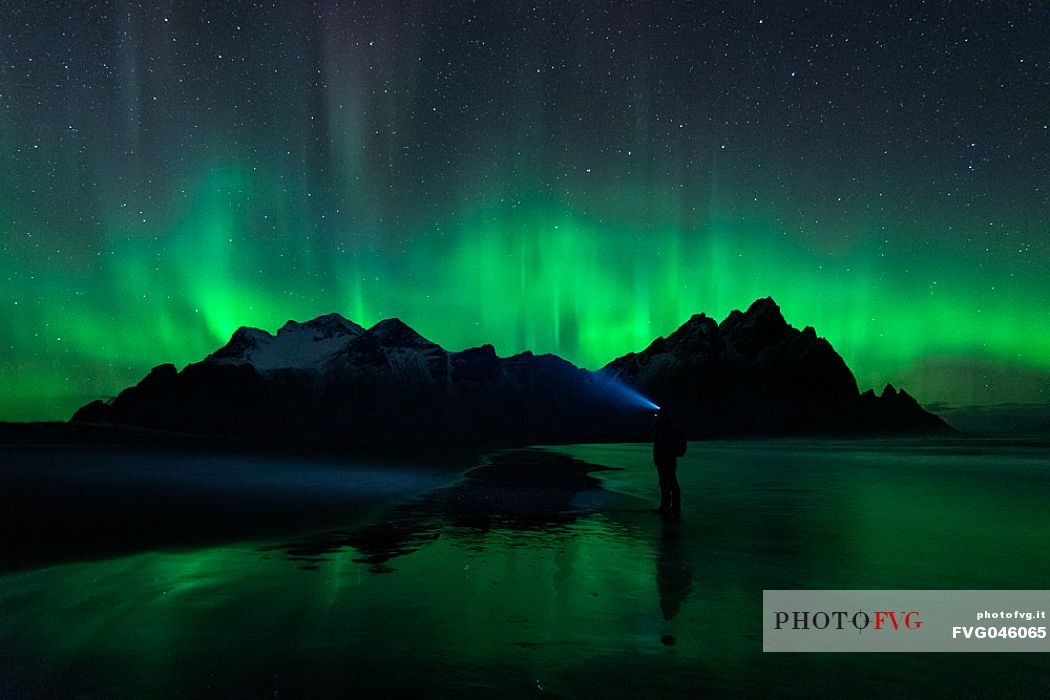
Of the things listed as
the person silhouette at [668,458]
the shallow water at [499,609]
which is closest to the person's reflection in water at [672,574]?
the shallow water at [499,609]

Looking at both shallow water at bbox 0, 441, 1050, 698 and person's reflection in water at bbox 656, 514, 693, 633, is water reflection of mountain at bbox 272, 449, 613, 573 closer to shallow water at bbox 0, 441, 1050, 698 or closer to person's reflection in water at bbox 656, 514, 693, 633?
shallow water at bbox 0, 441, 1050, 698

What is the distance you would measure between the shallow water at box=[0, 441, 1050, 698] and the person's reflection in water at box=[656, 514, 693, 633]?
4cm

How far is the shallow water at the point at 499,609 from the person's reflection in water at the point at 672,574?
43 mm

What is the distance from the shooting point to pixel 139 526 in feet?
47.3

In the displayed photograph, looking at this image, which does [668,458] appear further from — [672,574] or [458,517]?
[672,574]

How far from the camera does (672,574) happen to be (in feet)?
31.0

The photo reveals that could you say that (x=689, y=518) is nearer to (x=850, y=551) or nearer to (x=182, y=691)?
(x=850, y=551)

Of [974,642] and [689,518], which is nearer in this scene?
[974,642]

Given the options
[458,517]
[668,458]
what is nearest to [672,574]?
[668,458]

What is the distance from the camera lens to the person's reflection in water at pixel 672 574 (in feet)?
25.8

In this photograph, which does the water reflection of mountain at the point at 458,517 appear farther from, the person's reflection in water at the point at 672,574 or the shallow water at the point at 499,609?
the person's reflection in water at the point at 672,574

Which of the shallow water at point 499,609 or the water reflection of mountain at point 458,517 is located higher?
the shallow water at point 499,609

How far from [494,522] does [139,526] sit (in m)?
7.16

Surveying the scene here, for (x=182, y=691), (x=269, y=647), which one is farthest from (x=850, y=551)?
(x=182, y=691)
